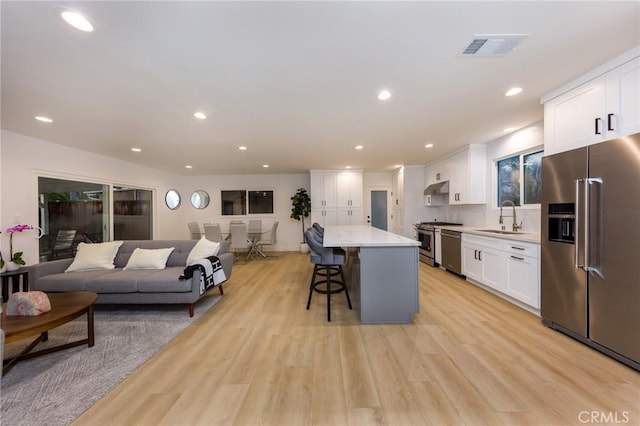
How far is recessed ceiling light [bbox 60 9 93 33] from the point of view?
1.39 meters

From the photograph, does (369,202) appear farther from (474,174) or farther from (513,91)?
(513,91)

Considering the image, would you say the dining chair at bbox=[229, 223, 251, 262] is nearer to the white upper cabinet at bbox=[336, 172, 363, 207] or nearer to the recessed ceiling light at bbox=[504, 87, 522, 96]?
the white upper cabinet at bbox=[336, 172, 363, 207]

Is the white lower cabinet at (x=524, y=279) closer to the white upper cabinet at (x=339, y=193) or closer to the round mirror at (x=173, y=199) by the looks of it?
the white upper cabinet at (x=339, y=193)

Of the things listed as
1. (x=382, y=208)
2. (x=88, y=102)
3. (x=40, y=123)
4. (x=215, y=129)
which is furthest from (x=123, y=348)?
(x=382, y=208)

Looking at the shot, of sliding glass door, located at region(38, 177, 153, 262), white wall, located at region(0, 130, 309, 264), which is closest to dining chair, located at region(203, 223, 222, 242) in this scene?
white wall, located at region(0, 130, 309, 264)

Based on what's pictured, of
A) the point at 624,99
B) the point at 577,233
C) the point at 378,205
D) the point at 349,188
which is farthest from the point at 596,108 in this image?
the point at 378,205

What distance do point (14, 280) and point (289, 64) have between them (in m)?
4.31

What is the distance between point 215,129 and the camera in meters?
3.36

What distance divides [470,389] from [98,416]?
93.8 inches

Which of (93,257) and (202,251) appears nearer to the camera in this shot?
(93,257)

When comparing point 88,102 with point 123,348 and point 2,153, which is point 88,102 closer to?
point 2,153

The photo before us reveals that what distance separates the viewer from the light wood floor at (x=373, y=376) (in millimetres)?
1461

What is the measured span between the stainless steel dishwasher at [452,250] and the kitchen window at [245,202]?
194 inches

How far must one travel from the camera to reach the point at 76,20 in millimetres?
1438
